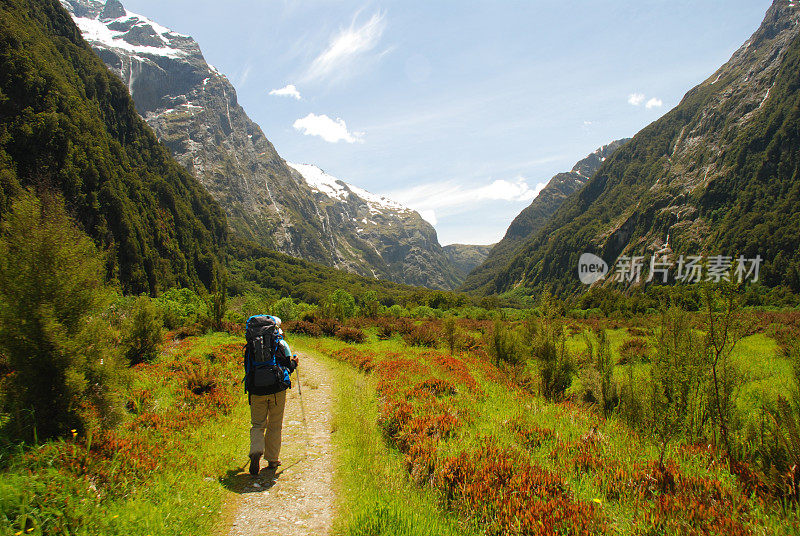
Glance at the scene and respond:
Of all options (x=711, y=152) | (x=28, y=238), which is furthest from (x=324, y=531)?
(x=711, y=152)

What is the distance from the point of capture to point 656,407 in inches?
263

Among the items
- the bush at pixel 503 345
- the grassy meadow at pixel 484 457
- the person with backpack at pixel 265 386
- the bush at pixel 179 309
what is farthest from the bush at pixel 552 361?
the bush at pixel 179 309

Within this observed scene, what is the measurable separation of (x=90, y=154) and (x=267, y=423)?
90309 millimetres

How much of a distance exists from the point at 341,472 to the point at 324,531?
164cm

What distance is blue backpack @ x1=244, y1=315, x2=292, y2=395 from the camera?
5789 mm

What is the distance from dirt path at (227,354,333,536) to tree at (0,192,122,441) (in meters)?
2.73

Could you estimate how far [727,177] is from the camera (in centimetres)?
12475

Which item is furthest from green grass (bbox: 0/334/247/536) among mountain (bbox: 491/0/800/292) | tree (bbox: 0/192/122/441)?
mountain (bbox: 491/0/800/292)

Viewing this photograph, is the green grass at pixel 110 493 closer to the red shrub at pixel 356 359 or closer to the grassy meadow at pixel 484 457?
the grassy meadow at pixel 484 457

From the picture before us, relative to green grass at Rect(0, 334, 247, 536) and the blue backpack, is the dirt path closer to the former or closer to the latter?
green grass at Rect(0, 334, 247, 536)

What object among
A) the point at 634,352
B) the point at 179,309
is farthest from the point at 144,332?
the point at 634,352

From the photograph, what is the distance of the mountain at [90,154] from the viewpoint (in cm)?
5775

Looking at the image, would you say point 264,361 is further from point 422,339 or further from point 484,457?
point 422,339

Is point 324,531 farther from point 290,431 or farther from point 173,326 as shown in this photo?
point 173,326
